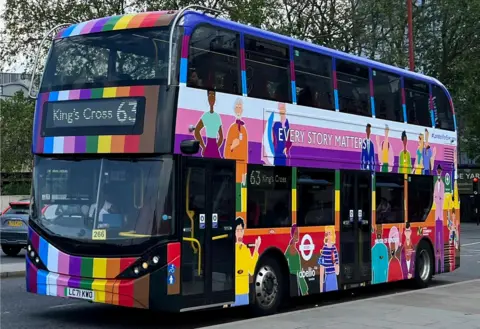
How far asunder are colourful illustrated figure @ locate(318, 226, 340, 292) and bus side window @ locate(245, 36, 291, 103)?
2623mm

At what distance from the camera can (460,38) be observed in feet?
123

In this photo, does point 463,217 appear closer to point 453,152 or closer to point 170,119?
point 453,152

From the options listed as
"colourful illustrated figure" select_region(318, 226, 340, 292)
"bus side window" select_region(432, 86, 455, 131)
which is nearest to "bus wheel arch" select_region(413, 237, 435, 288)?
"bus side window" select_region(432, 86, 455, 131)

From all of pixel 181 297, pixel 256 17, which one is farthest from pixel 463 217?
pixel 181 297

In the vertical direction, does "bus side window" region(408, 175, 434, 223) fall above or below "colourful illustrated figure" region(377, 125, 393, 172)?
below

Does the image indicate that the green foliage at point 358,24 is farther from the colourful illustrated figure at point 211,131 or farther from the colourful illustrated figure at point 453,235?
the colourful illustrated figure at point 211,131

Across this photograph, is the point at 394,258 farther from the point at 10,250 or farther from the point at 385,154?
the point at 10,250

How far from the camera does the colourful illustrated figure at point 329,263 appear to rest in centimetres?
1205

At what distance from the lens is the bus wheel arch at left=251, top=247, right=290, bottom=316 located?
1059 centimetres

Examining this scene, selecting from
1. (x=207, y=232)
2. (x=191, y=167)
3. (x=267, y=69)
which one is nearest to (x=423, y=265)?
(x=267, y=69)

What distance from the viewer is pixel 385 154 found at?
13.9 metres

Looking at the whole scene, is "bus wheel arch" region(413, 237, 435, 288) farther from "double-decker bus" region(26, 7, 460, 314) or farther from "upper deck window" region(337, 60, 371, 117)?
"upper deck window" region(337, 60, 371, 117)

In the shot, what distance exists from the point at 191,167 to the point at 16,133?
3051 centimetres

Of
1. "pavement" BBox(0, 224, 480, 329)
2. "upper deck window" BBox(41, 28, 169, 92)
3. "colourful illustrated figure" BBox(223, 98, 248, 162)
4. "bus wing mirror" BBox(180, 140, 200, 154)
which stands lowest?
"pavement" BBox(0, 224, 480, 329)
